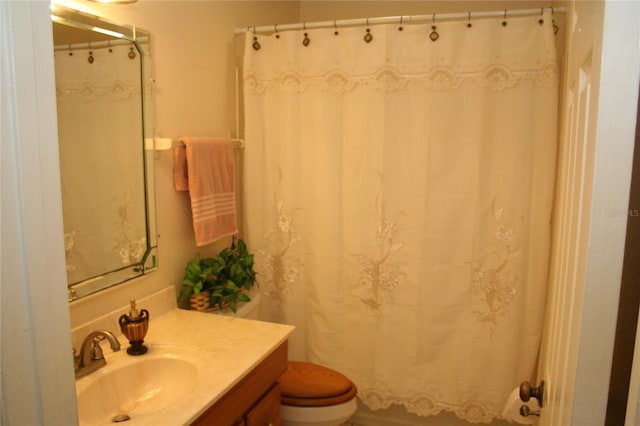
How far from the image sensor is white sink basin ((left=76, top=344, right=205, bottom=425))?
1323 mm

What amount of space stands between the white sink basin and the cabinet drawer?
9.3 inches

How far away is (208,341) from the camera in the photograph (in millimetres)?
1602

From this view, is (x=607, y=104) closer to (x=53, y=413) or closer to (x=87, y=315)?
(x=53, y=413)

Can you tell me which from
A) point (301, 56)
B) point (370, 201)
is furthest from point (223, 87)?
point (370, 201)

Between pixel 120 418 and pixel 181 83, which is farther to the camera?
pixel 181 83

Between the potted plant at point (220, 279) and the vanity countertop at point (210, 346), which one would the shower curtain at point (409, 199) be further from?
the vanity countertop at point (210, 346)

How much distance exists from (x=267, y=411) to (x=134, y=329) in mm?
524

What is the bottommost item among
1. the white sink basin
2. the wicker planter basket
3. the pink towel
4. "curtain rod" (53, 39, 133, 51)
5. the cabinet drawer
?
the cabinet drawer

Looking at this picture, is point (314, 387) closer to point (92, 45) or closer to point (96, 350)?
point (96, 350)

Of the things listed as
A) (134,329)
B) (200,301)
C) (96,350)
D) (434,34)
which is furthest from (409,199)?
(96,350)

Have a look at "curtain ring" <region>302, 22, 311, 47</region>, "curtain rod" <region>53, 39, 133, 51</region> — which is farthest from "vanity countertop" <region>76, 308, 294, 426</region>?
"curtain ring" <region>302, 22, 311, 47</region>

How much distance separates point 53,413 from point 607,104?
813 mm

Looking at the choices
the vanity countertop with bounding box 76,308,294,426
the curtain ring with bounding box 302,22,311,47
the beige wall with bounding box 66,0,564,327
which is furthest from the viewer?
the curtain ring with bounding box 302,22,311,47

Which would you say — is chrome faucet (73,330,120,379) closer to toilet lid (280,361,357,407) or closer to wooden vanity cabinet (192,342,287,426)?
wooden vanity cabinet (192,342,287,426)
